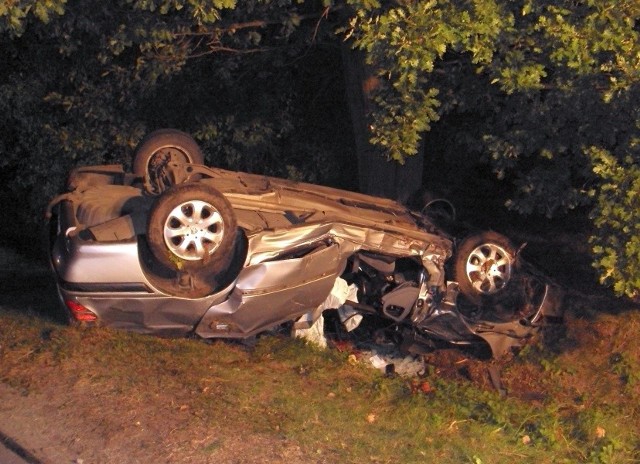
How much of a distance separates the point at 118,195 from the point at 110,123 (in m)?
4.23

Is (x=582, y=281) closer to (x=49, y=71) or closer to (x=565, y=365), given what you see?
(x=565, y=365)

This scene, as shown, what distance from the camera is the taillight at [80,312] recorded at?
7805mm

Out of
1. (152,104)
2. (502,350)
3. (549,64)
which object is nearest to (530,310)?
(502,350)

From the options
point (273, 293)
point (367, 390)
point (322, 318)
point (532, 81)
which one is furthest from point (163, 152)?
point (532, 81)

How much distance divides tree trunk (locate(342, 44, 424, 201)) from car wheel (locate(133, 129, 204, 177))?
2.60m

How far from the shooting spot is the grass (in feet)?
22.7

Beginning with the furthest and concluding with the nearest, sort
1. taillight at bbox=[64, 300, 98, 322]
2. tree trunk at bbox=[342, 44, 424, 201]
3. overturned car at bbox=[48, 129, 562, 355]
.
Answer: tree trunk at bbox=[342, 44, 424, 201] → taillight at bbox=[64, 300, 98, 322] → overturned car at bbox=[48, 129, 562, 355]

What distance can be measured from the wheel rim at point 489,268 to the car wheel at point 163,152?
2.65 meters

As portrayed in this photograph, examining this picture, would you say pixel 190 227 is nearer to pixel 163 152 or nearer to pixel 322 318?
pixel 163 152

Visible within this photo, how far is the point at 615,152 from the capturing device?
26.9ft

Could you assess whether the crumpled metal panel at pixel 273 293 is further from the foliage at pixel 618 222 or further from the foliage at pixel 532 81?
the foliage at pixel 618 222

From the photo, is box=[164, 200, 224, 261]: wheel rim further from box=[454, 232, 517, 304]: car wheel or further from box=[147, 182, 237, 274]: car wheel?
box=[454, 232, 517, 304]: car wheel

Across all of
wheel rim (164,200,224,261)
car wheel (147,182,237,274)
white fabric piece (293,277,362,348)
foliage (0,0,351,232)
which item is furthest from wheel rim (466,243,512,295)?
foliage (0,0,351,232)

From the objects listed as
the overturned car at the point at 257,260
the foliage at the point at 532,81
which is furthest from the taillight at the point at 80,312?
the foliage at the point at 532,81
